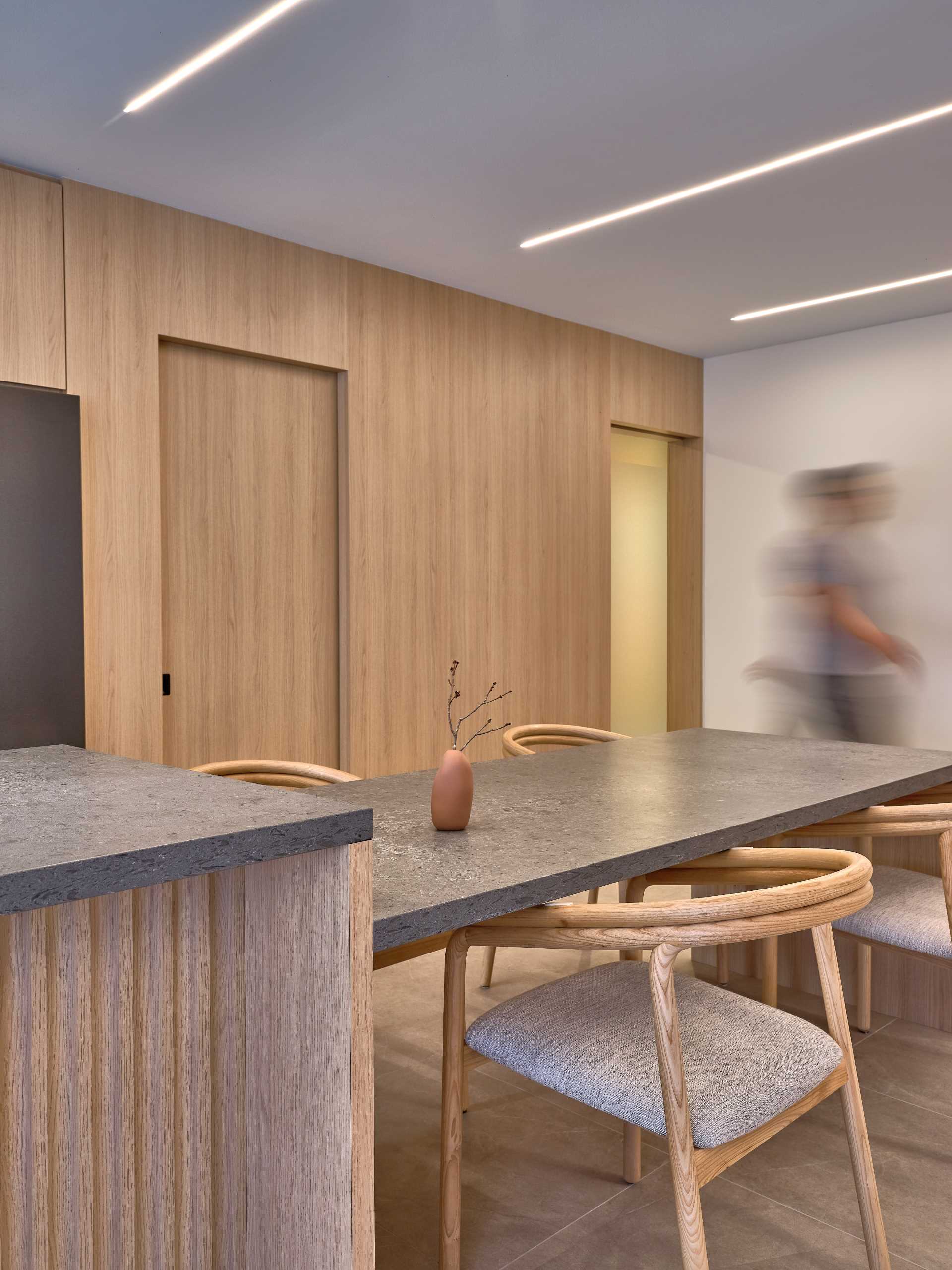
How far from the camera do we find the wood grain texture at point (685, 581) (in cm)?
612

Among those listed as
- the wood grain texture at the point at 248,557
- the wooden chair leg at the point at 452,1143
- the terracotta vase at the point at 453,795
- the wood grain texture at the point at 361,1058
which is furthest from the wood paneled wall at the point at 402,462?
the wood grain texture at the point at 361,1058

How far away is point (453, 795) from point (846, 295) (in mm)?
3971

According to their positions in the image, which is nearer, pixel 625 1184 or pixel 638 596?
pixel 625 1184

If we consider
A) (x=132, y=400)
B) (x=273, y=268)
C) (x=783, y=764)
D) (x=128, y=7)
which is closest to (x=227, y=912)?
(x=783, y=764)

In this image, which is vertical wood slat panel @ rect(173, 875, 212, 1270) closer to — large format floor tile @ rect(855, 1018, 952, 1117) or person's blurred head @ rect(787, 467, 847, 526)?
large format floor tile @ rect(855, 1018, 952, 1117)

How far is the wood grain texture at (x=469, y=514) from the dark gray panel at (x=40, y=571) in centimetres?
122

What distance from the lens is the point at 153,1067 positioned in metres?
1.17

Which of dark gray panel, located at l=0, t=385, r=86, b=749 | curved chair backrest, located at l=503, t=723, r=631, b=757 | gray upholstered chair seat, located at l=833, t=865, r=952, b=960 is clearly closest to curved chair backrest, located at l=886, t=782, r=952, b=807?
gray upholstered chair seat, located at l=833, t=865, r=952, b=960

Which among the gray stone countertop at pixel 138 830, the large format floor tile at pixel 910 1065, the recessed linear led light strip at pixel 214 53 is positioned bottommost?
the large format floor tile at pixel 910 1065

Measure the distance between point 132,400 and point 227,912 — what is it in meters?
2.70

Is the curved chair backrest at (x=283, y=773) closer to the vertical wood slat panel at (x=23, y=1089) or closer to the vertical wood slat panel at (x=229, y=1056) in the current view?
the vertical wood slat panel at (x=229, y=1056)

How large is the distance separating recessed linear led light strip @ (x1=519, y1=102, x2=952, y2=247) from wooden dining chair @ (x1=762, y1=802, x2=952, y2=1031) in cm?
195

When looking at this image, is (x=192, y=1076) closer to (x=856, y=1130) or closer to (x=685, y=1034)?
(x=685, y=1034)

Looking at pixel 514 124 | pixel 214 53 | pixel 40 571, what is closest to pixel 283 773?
pixel 40 571
